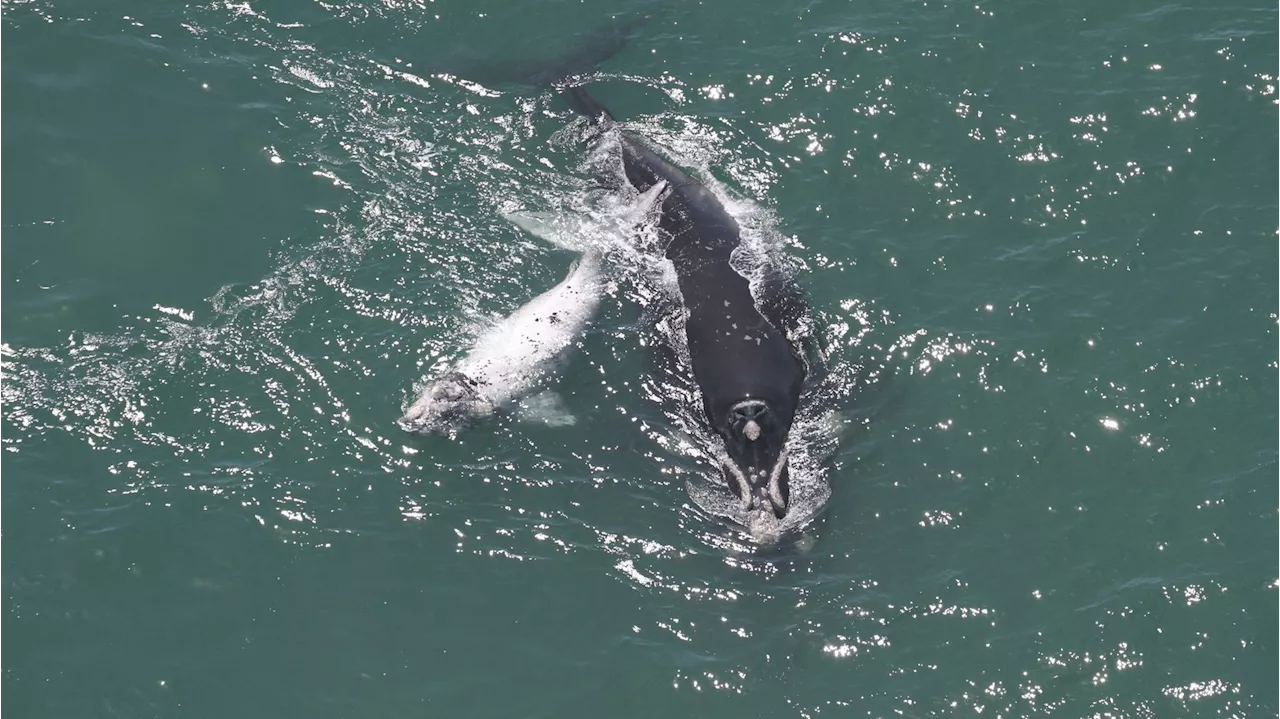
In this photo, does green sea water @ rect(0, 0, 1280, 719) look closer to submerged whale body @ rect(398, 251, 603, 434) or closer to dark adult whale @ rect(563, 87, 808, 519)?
submerged whale body @ rect(398, 251, 603, 434)

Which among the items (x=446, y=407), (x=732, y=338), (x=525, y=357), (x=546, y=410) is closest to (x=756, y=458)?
(x=732, y=338)

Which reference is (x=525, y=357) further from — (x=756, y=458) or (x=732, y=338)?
(x=756, y=458)

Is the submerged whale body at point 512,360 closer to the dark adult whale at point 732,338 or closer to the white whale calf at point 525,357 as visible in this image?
the white whale calf at point 525,357

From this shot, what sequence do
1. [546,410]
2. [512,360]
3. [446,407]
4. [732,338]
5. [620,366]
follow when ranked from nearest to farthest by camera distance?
[446,407]
[546,410]
[732,338]
[512,360]
[620,366]

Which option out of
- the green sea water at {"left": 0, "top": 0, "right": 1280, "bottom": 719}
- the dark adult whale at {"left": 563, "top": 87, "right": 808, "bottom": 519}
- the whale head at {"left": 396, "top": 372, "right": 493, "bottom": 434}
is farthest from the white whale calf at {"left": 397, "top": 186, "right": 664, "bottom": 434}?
the dark adult whale at {"left": 563, "top": 87, "right": 808, "bottom": 519}

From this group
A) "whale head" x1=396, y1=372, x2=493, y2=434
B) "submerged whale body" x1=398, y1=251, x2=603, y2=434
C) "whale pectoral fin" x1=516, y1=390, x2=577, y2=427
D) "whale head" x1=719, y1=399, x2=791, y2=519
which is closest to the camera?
"whale head" x1=719, y1=399, x2=791, y2=519

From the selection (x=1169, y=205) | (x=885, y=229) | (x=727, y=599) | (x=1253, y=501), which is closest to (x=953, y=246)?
(x=885, y=229)
